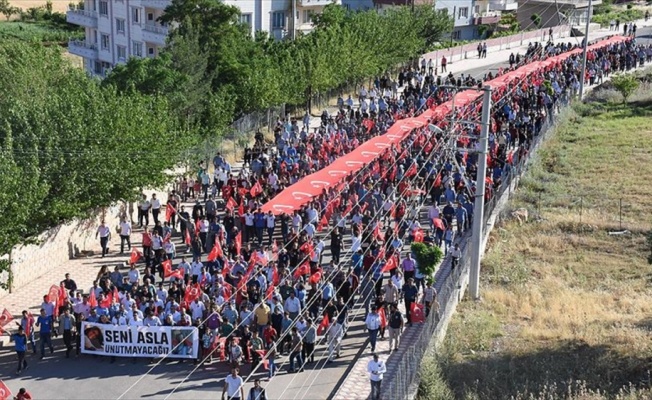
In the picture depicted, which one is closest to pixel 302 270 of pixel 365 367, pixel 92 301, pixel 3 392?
pixel 365 367

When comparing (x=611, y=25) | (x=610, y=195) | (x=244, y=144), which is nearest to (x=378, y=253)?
(x=610, y=195)

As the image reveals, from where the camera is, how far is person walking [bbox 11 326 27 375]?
21.6 m

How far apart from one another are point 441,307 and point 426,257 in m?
1.88

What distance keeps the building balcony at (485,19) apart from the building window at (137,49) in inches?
1306

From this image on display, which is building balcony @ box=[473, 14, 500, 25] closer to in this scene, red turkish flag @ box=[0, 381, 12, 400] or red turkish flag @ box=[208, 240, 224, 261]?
red turkish flag @ box=[208, 240, 224, 261]

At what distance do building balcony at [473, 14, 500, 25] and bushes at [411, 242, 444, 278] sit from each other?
2521 inches

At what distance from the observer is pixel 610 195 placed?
37.8m

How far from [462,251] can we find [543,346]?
5.33 meters

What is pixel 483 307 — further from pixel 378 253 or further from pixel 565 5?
pixel 565 5

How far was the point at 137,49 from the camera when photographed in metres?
64.7

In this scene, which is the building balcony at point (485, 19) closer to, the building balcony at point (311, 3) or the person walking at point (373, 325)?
the building balcony at point (311, 3)

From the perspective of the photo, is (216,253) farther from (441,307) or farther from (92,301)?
(441,307)

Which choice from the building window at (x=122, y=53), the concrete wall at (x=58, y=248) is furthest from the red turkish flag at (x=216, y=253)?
the building window at (x=122, y=53)

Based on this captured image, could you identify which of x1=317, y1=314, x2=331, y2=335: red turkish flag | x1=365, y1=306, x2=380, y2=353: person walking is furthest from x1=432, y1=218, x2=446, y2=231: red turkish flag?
x1=317, y1=314, x2=331, y2=335: red turkish flag
